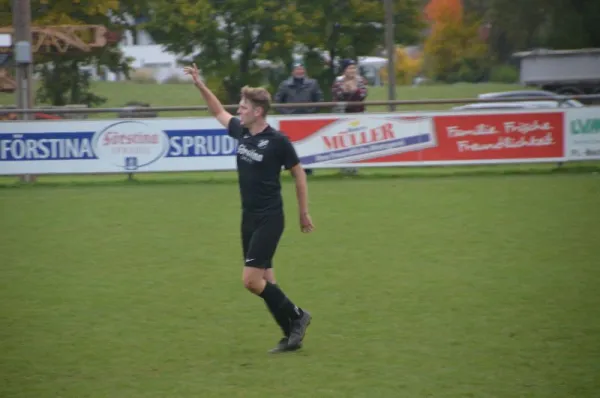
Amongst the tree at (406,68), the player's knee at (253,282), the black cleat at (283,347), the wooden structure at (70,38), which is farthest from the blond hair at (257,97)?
the tree at (406,68)

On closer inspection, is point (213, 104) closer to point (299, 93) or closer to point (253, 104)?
point (253, 104)

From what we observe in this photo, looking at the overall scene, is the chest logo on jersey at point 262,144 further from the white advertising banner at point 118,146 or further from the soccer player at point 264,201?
the white advertising banner at point 118,146

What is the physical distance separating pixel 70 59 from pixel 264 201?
113 ft

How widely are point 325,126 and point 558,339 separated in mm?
12036

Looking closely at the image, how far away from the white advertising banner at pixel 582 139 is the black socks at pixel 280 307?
13.0 metres

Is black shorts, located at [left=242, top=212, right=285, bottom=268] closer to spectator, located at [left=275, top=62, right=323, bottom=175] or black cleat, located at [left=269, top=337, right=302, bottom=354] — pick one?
black cleat, located at [left=269, top=337, right=302, bottom=354]

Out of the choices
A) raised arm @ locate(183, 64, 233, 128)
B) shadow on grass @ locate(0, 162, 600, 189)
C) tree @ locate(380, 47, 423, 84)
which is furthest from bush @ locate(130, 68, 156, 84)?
raised arm @ locate(183, 64, 233, 128)

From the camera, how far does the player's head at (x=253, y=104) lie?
7055 mm

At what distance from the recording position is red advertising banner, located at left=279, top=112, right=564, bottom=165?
62.5 ft

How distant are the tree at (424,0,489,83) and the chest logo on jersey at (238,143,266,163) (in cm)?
5643

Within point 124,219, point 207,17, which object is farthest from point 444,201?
point 207,17

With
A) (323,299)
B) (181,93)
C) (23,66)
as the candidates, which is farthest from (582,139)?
(181,93)

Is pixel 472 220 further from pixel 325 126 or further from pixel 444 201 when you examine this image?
pixel 325 126

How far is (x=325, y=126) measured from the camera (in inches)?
750
